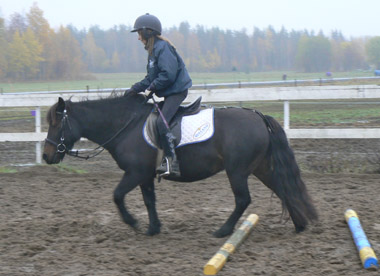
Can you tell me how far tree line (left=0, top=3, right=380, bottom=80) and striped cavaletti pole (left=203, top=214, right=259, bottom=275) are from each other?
40.3m

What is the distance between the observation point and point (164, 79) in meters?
5.23

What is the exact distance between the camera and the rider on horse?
5.20 m

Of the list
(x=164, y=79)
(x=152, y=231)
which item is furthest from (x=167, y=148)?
(x=152, y=231)

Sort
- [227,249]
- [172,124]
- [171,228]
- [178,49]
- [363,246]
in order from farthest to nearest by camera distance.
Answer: [178,49], [171,228], [172,124], [227,249], [363,246]

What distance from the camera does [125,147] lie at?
17.5 ft

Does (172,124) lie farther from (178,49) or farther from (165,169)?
(178,49)

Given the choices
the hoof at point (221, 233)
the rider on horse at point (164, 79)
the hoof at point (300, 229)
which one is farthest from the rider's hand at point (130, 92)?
the hoof at point (300, 229)

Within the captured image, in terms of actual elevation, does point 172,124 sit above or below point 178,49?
below

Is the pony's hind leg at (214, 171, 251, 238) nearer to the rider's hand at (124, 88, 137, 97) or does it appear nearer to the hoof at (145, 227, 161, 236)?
the hoof at (145, 227, 161, 236)

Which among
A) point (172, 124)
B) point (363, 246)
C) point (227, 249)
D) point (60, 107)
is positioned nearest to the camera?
point (363, 246)

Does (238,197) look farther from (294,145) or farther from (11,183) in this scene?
(294,145)

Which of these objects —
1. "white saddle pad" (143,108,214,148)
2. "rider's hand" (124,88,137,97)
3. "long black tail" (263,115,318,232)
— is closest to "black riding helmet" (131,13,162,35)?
"rider's hand" (124,88,137,97)

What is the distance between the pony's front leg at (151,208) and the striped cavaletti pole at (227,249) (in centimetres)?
103

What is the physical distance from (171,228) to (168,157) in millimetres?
954
